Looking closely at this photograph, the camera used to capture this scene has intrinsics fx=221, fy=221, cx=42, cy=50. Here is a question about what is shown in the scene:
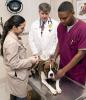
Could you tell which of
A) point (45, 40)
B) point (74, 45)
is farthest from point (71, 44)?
point (45, 40)

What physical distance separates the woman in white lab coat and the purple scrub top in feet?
1.05

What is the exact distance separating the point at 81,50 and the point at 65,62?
0.93 feet

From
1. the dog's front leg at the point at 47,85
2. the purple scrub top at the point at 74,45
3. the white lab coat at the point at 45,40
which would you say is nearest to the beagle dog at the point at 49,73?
the dog's front leg at the point at 47,85

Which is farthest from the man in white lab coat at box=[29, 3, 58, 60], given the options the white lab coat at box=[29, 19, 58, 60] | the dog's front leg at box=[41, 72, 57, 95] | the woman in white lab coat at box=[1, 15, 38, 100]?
the dog's front leg at box=[41, 72, 57, 95]

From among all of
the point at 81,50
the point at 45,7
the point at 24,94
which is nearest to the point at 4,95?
the point at 24,94

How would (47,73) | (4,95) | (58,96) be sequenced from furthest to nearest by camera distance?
(4,95) < (47,73) < (58,96)

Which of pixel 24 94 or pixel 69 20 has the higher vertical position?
pixel 69 20

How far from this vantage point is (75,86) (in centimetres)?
197

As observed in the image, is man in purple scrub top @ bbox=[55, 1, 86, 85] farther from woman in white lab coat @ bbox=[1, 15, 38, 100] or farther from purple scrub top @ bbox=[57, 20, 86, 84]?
woman in white lab coat @ bbox=[1, 15, 38, 100]

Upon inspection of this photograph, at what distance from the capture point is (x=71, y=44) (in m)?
1.92

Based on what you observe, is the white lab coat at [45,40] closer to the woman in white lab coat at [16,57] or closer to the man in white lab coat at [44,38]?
the man in white lab coat at [44,38]

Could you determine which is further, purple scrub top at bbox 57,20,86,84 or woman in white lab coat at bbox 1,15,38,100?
woman in white lab coat at bbox 1,15,38,100

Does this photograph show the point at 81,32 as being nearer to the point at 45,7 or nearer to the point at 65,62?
the point at 65,62

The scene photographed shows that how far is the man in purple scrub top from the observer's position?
6.02 ft
